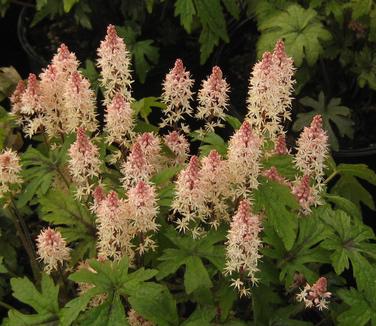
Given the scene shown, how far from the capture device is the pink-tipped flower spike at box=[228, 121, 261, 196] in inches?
73.2

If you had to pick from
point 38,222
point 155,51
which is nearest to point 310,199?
point 38,222

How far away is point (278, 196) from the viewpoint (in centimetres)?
203

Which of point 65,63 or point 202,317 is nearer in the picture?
point 202,317

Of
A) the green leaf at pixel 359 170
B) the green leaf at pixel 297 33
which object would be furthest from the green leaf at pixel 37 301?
the green leaf at pixel 297 33

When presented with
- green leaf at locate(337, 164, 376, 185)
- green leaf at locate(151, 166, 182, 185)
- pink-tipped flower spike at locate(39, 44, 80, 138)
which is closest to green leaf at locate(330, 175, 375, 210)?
green leaf at locate(337, 164, 376, 185)

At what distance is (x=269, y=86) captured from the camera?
1968 millimetres

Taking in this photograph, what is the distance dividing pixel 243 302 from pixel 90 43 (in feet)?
8.68

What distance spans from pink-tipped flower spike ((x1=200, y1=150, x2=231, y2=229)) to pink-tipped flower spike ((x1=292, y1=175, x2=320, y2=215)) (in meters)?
0.24

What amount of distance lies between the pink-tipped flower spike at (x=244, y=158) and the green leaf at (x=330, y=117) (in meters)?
1.65

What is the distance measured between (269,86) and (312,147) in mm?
224

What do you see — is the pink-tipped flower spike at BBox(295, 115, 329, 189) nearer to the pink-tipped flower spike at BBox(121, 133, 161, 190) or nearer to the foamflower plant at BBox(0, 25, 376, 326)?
the foamflower plant at BBox(0, 25, 376, 326)

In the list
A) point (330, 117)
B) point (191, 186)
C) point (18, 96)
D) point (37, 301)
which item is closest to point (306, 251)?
point (191, 186)

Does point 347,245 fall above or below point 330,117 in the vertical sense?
above

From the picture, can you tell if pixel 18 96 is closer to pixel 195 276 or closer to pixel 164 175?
pixel 164 175
